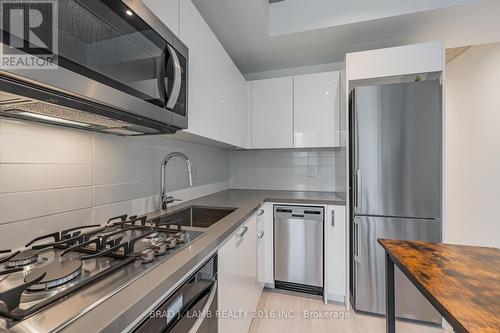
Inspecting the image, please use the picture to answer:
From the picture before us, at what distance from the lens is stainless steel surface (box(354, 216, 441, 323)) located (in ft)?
5.27

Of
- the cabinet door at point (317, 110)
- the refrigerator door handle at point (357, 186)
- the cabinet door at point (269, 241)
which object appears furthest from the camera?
the cabinet door at point (317, 110)

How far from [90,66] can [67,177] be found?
555mm

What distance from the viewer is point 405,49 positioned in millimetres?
1666

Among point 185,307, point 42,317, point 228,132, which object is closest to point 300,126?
point 228,132

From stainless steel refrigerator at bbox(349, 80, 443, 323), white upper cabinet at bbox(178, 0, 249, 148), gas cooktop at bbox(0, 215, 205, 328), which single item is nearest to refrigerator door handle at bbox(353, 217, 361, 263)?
stainless steel refrigerator at bbox(349, 80, 443, 323)

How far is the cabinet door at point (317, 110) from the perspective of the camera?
2.10 metres

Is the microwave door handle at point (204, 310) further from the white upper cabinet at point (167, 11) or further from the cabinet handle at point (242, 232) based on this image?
the white upper cabinet at point (167, 11)

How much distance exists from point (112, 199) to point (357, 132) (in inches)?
67.0

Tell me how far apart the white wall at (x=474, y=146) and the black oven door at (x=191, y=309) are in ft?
7.68

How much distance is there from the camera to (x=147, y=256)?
2.25 feet

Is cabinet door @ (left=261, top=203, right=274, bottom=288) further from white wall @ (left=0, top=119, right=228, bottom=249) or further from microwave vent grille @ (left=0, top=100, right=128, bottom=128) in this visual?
microwave vent grille @ (left=0, top=100, right=128, bottom=128)

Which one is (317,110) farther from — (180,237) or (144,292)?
(144,292)

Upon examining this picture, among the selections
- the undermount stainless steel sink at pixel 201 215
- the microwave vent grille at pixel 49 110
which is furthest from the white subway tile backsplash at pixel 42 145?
the undermount stainless steel sink at pixel 201 215

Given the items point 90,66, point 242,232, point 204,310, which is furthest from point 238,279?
point 90,66
